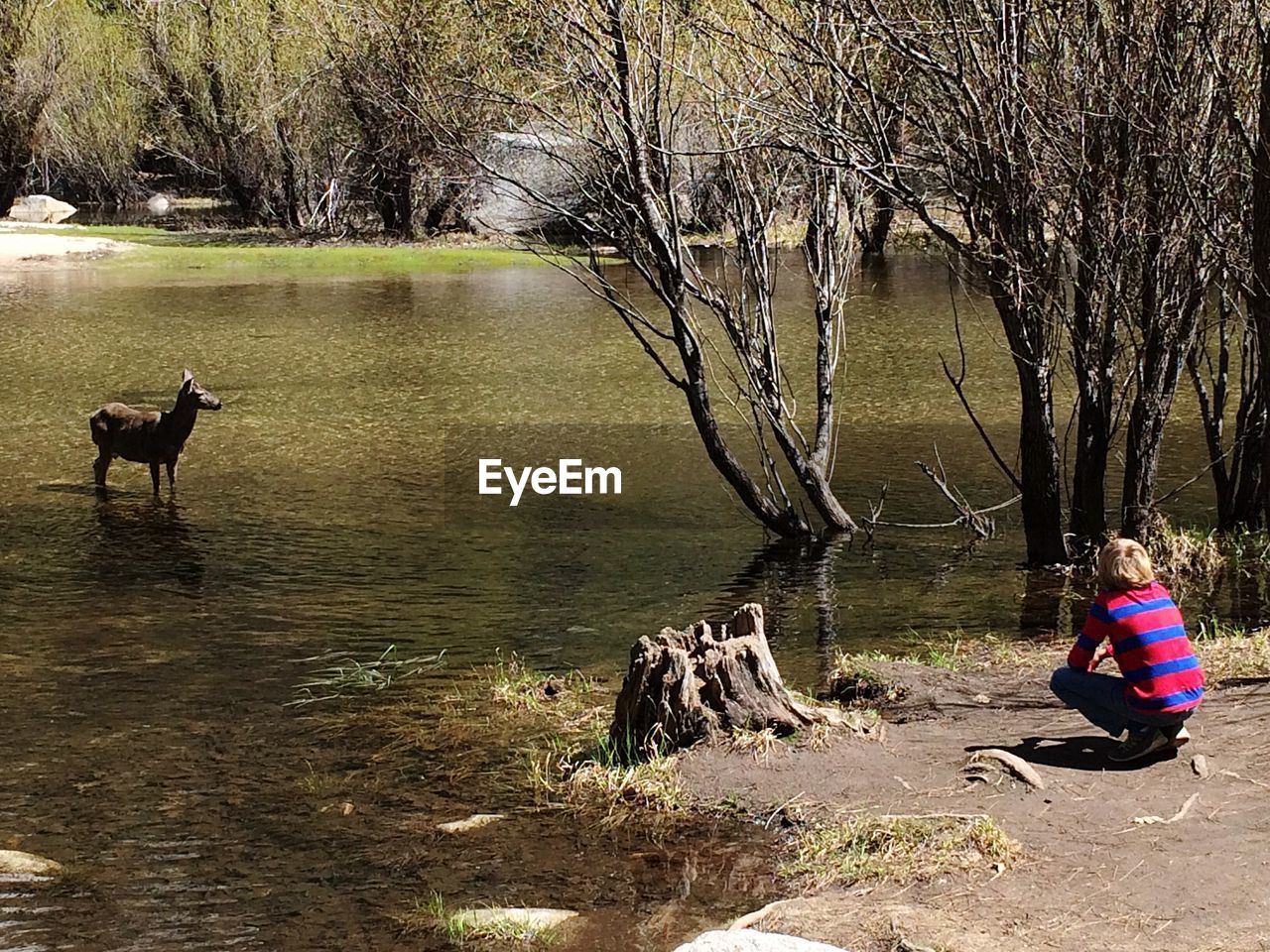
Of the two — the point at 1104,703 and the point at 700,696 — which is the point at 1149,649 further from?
the point at 700,696

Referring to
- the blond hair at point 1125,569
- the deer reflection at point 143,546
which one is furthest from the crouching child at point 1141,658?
the deer reflection at point 143,546

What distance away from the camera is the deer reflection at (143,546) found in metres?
11.1

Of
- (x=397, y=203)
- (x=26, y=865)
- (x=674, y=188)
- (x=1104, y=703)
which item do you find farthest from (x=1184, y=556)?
(x=397, y=203)

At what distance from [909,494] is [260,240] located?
99.9 feet

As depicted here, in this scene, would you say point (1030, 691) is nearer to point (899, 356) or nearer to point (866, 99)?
point (866, 99)

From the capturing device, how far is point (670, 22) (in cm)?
1158

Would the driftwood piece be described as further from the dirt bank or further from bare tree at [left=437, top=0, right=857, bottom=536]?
bare tree at [left=437, top=0, right=857, bottom=536]

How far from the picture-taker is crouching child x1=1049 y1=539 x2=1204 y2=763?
237 inches

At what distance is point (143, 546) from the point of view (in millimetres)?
11992

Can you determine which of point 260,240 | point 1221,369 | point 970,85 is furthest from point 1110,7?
point 260,240

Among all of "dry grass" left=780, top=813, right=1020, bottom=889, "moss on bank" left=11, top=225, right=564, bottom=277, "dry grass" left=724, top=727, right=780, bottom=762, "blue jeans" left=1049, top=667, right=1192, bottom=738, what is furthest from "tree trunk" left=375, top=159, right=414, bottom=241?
"dry grass" left=780, top=813, right=1020, bottom=889

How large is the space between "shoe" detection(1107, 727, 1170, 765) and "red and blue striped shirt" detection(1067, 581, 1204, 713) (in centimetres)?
14

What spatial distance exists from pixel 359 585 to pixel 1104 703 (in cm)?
588

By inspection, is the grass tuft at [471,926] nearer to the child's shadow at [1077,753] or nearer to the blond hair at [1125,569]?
the child's shadow at [1077,753]
